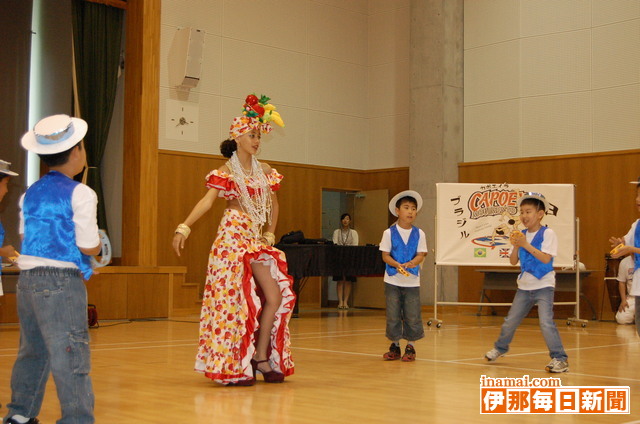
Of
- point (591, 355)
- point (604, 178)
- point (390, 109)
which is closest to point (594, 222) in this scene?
point (604, 178)

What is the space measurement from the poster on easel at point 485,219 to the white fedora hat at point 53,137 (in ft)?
27.8

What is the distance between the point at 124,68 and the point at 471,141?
6234 millimetres

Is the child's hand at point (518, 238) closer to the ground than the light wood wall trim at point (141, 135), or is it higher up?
closer to the ground

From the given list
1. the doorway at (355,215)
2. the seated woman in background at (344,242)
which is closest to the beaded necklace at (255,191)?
the seated woman in background at (344,242)

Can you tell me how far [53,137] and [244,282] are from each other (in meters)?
2.15

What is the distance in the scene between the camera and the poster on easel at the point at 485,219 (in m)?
11.6

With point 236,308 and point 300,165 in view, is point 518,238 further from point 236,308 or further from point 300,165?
point 300,165

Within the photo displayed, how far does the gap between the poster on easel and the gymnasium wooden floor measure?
4.70 ft

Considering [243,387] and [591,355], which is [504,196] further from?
[243,387]

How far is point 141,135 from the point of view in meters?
→ 13.5

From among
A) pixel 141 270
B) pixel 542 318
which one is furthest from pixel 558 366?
pixel 141 270

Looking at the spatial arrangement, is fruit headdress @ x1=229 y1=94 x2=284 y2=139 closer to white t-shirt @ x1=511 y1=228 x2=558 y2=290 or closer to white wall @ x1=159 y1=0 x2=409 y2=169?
white t-shirt @ x1=511 y1=228 x2=558 y2=290

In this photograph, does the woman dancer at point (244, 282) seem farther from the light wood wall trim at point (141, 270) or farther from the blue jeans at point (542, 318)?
the light wood wall trim at point (141, 270)

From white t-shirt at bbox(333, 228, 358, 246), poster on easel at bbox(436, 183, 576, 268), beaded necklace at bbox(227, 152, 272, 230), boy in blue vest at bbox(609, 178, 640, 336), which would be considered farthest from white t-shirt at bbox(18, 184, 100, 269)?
white t-shirt at bbox(333, 228, 358, 246)
